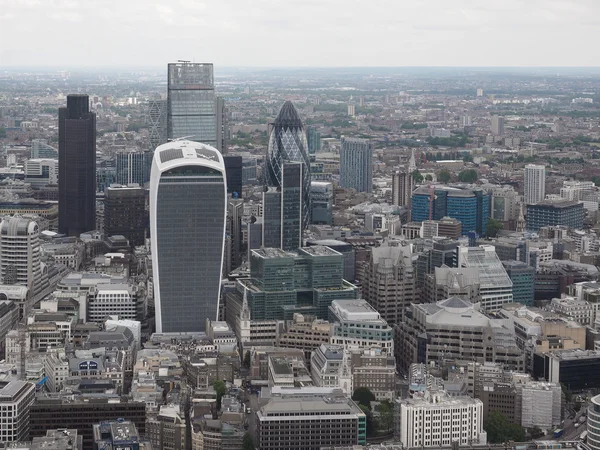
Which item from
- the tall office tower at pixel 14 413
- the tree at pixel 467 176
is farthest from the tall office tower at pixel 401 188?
the tall office tower at pixel 14 413

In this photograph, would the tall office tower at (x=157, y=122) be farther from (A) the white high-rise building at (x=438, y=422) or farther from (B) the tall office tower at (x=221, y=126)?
(A) the white high-rise building at (x=438, y=422)

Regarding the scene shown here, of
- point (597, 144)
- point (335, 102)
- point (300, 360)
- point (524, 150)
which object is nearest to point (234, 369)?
point (300, 360)

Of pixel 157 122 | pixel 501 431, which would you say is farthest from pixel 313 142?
pixel 501 431

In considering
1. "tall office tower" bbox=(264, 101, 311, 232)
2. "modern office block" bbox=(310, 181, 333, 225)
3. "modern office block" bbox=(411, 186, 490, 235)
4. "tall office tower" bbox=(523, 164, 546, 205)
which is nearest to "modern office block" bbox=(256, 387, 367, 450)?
"tall office tower" bbox=(264, 101, 311, 232)

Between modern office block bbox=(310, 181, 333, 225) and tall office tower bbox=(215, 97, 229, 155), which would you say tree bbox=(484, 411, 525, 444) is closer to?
modern office block bbox=(310, 181, 333, 225)

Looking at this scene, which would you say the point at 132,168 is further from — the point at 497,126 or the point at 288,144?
the point at 497,126

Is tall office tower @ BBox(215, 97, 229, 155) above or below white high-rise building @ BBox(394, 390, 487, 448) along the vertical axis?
above
